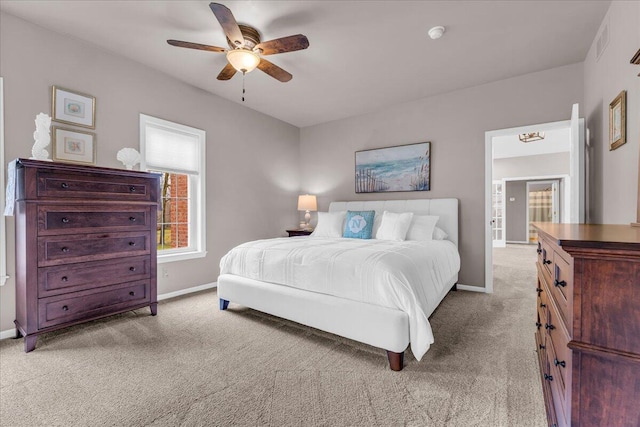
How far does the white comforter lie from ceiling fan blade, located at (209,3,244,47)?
1812 millimetres

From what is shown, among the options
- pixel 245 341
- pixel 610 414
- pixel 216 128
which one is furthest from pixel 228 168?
pixel 610 414

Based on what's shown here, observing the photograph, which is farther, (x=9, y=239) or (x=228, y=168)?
(x=228, y=168)

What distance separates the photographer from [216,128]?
13.3ft

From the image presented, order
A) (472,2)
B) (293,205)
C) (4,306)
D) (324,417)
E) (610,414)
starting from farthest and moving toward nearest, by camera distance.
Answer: (293,205) → (4,306) → (472,2) → (324,417) → (610,414)

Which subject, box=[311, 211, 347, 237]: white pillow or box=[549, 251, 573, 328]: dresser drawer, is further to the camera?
box=[311, 211, 347, 237]: white pillow

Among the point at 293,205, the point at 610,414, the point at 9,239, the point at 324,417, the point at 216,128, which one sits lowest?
the point at 324,417

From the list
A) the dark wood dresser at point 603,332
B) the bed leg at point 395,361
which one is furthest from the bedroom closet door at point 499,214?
the dark wood dresser at point 603,332

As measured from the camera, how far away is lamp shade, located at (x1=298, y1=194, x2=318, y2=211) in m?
5.05

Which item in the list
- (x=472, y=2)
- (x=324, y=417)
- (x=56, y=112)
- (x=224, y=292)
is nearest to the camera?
(x=324, y=417)

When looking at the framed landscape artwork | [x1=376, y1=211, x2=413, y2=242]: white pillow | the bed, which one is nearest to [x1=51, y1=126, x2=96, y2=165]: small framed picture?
the bed

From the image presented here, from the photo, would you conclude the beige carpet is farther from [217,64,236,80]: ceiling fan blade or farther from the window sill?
[217,64,236,80]: ceiling fan blade

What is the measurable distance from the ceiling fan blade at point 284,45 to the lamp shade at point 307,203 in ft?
9.33

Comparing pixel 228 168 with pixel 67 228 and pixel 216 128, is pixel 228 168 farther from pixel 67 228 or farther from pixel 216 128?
pixel 67 228

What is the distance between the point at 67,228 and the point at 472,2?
12.2 feet
